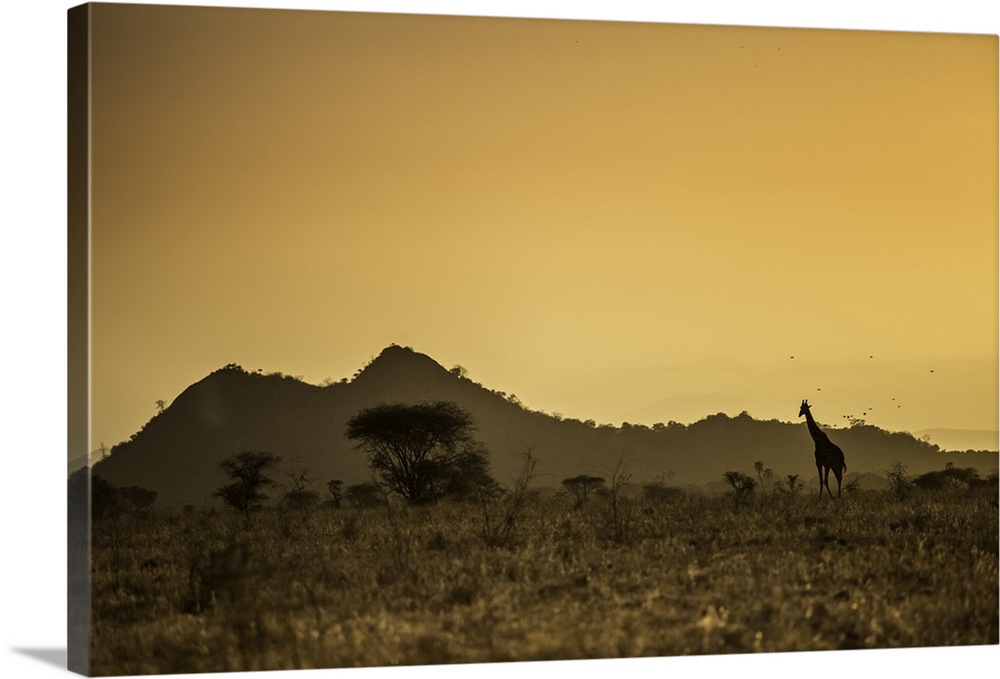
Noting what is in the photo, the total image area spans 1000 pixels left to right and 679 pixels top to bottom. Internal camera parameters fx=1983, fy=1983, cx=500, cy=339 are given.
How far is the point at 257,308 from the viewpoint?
9.97 metres

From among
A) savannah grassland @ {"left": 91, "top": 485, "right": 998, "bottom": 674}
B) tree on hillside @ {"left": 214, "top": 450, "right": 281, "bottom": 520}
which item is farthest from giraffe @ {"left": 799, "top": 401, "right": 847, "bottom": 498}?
tree on hillside @ {"left": 214, "top": 450, "right": 281, "bottom": 520}

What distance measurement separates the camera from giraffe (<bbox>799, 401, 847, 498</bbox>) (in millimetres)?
10578

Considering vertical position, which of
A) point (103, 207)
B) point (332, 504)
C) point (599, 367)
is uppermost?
point (103, 207)

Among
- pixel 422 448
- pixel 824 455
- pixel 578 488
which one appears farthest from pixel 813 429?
pixel 422 448

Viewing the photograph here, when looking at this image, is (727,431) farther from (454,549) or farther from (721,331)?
(454,549)

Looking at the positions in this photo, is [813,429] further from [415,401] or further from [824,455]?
[415,401]

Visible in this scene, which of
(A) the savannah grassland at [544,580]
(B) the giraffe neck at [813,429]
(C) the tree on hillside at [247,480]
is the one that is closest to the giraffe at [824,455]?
(B) the giraffe neck at [813,429]

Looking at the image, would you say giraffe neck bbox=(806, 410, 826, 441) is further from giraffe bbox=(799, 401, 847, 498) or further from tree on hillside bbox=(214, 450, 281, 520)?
tree on hillside bbox=(214, 450, 281, 520)

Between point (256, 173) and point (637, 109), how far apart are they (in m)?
2.07

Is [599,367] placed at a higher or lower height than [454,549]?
higher

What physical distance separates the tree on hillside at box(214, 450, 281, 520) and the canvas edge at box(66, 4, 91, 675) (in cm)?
69

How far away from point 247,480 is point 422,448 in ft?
2.94

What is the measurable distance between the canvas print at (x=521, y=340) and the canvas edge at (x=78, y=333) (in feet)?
0.09

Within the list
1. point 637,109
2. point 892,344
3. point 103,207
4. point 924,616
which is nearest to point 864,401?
point 892,344
